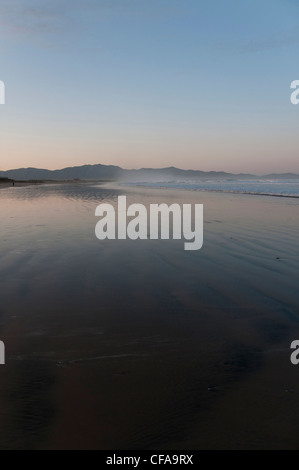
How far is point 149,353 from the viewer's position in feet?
12.2

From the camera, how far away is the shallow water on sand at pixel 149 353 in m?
2.58

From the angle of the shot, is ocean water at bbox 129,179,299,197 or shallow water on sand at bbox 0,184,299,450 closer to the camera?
shallow water on sand at bbox 0,184,299,450

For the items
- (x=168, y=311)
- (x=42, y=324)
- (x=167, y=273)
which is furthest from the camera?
(x=167, y=273)

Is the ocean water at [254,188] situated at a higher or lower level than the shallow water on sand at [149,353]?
higher

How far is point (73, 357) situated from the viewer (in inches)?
142

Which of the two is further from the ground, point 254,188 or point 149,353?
point 254,188

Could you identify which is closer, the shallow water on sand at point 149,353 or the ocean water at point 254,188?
the shallow water on sand at point 149,353

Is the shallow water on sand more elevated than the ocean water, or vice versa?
the ocean water

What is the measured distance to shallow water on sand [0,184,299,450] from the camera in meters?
→ 2.58

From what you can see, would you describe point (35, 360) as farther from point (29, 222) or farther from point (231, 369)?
point (29, 222)

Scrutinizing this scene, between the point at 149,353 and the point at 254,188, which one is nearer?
the point at 149,353
